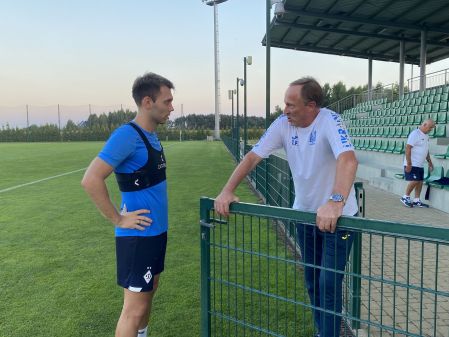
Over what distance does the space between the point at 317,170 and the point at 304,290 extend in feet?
2.52

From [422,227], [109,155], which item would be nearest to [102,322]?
[109,155]

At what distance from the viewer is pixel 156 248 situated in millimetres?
2740

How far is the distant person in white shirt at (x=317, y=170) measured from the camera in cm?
242

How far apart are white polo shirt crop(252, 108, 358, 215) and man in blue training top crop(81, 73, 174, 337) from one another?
0.87 m

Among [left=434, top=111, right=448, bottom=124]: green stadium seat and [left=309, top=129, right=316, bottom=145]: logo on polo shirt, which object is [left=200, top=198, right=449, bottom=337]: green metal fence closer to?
[left=309, top=129, right=316, bottom=145]: logo on polo shirt

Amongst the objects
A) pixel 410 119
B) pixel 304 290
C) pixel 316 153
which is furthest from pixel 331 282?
pixel 410 119

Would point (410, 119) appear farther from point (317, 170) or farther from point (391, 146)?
point (317, 170)

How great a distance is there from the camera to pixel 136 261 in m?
2.64

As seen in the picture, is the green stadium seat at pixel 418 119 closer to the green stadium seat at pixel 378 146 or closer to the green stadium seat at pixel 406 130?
the green stadium seat at pixel 406 130

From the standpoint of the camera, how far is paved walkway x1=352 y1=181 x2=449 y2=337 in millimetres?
1964

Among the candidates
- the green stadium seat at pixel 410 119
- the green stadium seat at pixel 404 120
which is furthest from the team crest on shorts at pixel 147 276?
Result: the green stadium seat at pixel 404 120

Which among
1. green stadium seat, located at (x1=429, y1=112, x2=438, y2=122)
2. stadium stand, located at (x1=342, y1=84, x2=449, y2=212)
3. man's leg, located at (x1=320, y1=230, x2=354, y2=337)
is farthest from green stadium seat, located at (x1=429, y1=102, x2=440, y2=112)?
man's leg, located at (x1=320, y1=230, x2=354, y2=337)

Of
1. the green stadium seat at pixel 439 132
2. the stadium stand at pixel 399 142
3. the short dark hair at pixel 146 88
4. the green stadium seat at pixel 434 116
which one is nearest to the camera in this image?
the short dark hair at pixel 146 88

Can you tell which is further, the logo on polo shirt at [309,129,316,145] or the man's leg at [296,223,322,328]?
the man's leg at [296,223,322,328]
